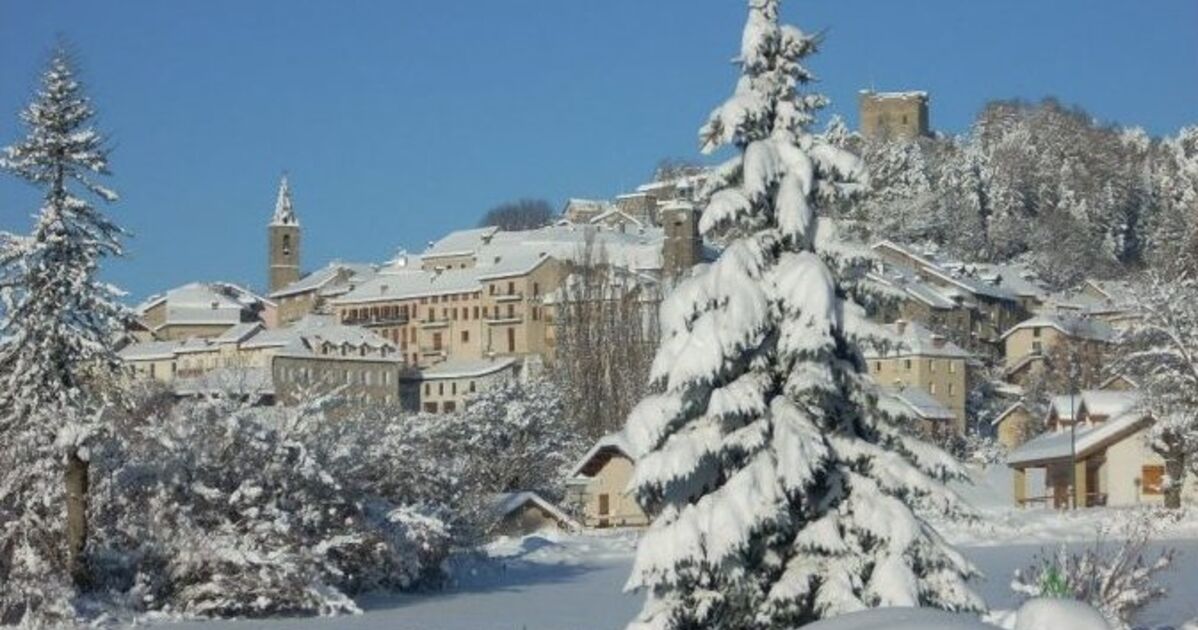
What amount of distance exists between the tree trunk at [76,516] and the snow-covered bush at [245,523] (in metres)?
0.63

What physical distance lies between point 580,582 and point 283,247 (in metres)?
128

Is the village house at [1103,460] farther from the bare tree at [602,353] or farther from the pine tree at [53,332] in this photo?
the pine tree at [53,332]

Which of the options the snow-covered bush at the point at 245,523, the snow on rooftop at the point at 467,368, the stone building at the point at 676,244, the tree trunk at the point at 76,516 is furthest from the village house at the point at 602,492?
the snow on rooftop at the point at 467,368

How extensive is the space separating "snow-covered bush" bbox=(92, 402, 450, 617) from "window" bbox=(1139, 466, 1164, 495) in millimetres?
32022

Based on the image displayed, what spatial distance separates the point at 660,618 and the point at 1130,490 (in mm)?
50556

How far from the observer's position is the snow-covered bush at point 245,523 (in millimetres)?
31672

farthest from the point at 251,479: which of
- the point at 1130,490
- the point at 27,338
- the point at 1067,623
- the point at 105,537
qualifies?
the point at 1130,490

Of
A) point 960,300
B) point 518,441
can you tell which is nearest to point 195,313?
point 960,300

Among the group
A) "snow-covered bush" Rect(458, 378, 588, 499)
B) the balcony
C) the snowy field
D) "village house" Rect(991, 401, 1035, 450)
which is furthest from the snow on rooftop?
the snowy field

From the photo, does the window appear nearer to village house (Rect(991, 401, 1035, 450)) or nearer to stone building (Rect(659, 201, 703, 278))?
village house (Rect(991, 401, 1035, 450))

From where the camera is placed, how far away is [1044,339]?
11506 cm

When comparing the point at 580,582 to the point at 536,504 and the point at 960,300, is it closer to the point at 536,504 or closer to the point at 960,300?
the point at 536,504

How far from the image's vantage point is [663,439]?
1539 centimetres

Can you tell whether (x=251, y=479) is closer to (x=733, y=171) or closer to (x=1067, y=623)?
(x=733, y=171)
